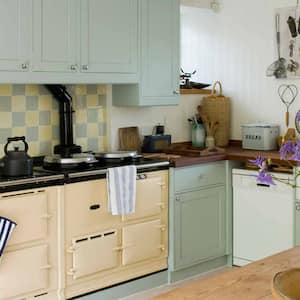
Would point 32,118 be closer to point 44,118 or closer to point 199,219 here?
point 44,118

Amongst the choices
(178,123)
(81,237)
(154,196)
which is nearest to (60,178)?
(81,237)

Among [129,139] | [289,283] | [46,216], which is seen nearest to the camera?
[289,283]

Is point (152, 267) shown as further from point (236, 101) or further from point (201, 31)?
point (201, 31)

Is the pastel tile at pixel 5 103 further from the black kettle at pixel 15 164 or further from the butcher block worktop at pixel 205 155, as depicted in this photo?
the butcher block worktop at pixel 205 155

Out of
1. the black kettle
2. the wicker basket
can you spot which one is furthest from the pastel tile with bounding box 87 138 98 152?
the wicker basket

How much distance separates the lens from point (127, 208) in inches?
153

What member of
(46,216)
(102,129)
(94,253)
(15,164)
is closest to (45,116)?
(102,129)

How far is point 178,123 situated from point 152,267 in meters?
1.40

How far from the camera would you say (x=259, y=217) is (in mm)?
4527

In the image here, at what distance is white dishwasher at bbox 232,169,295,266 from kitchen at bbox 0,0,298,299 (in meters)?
0.12

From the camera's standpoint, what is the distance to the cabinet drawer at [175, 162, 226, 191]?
4.33 metres

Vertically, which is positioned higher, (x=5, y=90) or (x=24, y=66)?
(x=24, y=66)

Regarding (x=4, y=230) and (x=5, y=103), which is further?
(x=5, y=103)

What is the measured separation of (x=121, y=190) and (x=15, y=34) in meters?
1.18
